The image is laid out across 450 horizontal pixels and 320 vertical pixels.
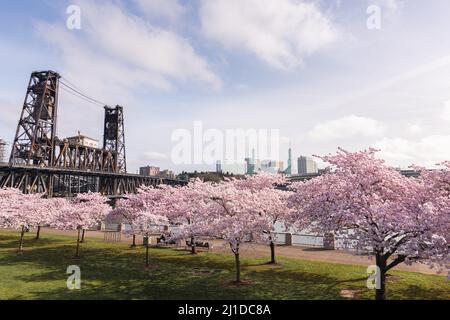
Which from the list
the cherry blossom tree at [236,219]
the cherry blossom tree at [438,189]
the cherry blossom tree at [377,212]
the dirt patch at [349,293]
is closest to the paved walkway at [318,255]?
the cherry blossom tree at [236,219]

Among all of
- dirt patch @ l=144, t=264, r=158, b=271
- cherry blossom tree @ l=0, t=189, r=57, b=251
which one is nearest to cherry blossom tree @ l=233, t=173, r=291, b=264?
dirt patch @ l=144, t=264, r=158, b=271

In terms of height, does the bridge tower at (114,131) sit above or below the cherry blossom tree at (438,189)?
above

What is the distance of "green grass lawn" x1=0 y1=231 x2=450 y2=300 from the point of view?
1802cm

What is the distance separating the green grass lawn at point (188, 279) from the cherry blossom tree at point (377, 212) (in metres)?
3.57

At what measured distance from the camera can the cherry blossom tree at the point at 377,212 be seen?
13.5 m

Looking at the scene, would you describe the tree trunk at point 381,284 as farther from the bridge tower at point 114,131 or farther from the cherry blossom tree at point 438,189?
the bridge tower at point 114,131

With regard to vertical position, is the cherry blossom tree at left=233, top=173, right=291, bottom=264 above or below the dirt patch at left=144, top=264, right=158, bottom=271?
above

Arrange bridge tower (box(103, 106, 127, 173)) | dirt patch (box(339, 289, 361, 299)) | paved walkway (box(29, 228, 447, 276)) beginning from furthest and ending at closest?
bridge tower (box(103, 106, 127, 173)), paved walkway (box(29, 228, 447, 276)), dirt patch (box(339, 289, 361, 299))

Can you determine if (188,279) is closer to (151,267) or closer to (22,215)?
(151,267)

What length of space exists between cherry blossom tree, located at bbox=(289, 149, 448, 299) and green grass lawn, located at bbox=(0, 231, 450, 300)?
141 inches

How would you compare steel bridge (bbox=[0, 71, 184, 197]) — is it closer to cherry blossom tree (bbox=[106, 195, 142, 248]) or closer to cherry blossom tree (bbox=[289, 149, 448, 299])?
cherry blossom tree (bbox=[106, 195, 142, 248])

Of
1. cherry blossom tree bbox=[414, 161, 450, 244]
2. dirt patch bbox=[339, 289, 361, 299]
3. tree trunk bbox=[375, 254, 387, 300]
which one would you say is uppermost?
cherry blossom tree bbox=[414, 161, 450, 244]
